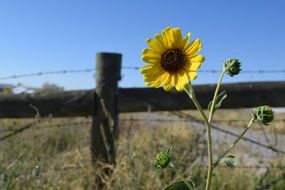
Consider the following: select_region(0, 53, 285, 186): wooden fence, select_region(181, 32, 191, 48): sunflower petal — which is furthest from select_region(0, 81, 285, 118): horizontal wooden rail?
select_region(181, 32, 191, 48): sunflower petal

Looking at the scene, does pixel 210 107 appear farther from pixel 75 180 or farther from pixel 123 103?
pixel 123 103

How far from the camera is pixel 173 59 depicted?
200 cm

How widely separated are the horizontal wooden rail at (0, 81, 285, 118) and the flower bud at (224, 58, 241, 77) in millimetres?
2692

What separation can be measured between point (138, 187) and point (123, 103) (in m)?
1.21

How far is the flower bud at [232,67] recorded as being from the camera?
6.33 ft

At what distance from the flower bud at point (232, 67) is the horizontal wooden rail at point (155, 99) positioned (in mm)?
2692

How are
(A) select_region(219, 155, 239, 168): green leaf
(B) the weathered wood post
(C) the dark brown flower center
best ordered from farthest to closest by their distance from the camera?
(B) the weathered wood post, (C) the dark brown flower center, (A) select_region(219, 155, 239, 168): green leaf

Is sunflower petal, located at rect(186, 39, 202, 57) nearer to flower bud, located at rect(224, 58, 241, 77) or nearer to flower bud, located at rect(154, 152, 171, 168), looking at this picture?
flower bud, located at rect(224, 58, 241, 77)

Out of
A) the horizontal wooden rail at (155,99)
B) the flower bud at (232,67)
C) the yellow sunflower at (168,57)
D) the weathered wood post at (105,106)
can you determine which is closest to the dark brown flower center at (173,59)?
the yellow sunflower at (168,57)

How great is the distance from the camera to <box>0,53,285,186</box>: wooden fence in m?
4.64

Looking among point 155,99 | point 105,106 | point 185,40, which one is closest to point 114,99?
point 105,106

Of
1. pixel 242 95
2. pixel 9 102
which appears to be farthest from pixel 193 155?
pixel 9 102

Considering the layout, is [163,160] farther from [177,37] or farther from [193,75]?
[177,37]

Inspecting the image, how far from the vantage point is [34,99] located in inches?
192
